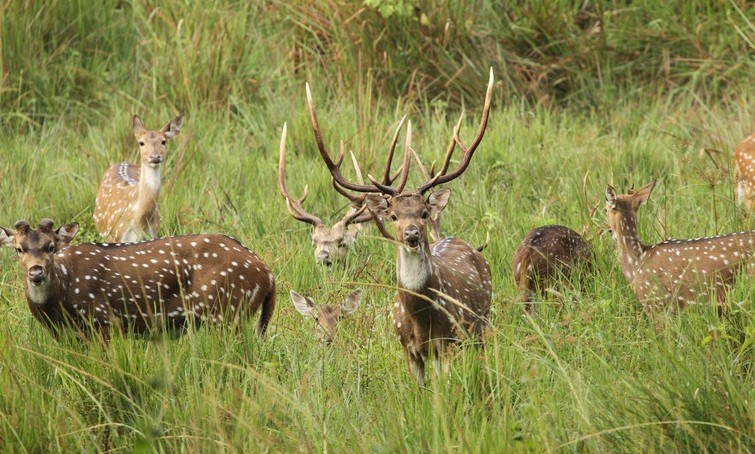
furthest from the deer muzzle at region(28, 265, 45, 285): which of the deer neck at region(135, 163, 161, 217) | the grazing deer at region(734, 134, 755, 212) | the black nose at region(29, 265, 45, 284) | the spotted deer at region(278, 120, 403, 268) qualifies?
the grazing deer at region(734, 134, 755, 212)

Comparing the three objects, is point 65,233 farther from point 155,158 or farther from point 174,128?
point 174,128

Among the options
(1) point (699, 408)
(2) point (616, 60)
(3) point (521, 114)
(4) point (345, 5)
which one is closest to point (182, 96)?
(4) point (345, 5)

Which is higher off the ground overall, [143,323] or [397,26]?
[397,26]

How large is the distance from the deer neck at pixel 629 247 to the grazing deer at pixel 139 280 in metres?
1.99

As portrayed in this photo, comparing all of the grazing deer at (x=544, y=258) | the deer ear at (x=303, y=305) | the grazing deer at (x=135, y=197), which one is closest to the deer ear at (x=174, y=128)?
the grazing deer at (x=135, y=197)

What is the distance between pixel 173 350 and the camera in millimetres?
5426

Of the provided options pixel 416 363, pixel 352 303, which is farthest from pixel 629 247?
pixel 416 363

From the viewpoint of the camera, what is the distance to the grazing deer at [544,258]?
699 cm

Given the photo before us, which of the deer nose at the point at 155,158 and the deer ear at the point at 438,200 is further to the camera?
the deer nose at the point at 155,158

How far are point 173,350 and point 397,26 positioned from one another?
622cm

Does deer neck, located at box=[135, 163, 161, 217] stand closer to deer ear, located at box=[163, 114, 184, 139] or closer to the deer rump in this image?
deer ear, located at box=[163, 114, 184, 139]

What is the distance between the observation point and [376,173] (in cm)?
930

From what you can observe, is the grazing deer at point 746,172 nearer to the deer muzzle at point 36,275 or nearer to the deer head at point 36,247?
the deer head at point 36,247

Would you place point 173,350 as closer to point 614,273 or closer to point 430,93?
point 614,273
